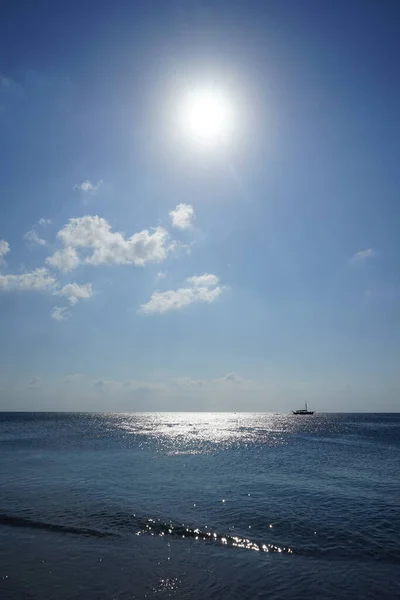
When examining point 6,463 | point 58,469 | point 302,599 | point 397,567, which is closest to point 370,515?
point 397,567

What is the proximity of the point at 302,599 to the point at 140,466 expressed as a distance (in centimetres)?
3566

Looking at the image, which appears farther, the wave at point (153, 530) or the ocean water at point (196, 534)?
the wave at point (153, 530)

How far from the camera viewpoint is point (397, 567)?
18281 millimetres

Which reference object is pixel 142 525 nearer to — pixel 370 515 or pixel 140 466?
pixel 370 515

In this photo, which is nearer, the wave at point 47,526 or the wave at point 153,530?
the wave at point 153,530

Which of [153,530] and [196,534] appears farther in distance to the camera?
[153,530]

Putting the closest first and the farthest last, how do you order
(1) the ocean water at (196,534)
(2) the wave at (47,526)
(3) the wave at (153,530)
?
(1) the ocean water at (196,534) < (3) the wave at (153,530) < (2) the wave at (47,526)

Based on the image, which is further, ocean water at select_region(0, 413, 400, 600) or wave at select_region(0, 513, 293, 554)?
wave at select_region(0, 513, 293, 554)

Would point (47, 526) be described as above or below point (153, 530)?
above

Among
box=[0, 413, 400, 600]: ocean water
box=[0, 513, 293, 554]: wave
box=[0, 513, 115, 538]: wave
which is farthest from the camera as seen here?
box=[0, 513, 115, 538]: wave

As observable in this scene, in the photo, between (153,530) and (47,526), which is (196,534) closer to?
(153,530)

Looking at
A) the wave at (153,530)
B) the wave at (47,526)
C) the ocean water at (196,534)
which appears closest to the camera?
the ocean water at (196,534)

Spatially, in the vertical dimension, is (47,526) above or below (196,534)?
above

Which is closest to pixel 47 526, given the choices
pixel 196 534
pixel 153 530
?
pixel 153 530
